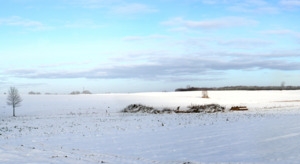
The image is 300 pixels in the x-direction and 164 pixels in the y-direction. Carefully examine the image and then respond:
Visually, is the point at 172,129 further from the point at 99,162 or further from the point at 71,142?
the point at 99,162

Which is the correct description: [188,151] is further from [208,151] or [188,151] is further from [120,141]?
[120,141]

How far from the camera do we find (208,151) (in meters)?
19.5

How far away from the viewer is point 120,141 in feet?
77.9

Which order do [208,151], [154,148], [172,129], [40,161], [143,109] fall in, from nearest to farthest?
[40,161], [208,151], [154,148], [172,129], [143,109]

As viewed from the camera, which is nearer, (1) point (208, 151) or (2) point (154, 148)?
(1) point (208, 151)

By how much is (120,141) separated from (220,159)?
8.15 metres

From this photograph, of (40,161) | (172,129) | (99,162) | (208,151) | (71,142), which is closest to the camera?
(40,161)

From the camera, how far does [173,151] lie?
20.0m

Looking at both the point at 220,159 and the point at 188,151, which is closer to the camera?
the point at 220,159

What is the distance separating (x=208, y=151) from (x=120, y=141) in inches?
261

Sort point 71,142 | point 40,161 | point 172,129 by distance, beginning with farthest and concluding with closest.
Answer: point 172,129, point 71,142, point 40,161

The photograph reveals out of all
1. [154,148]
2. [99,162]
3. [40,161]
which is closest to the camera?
[40,161]

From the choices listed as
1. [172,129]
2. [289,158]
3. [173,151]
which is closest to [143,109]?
[172,129]

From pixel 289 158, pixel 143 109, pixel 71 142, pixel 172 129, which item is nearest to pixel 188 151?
pixel 289 158
